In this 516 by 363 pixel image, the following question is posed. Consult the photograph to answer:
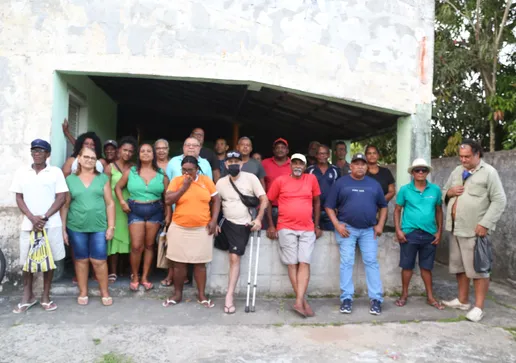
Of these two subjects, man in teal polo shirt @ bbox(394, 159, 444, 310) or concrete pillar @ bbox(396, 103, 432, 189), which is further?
concrete pillar @ bbox(396, 103, 432, 189)

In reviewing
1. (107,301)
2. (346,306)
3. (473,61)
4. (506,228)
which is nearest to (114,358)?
(107,301)

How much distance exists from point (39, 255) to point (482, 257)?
4782 millimetres

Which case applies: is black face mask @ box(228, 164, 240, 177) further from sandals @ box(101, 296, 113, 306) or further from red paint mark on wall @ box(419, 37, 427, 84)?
red paint mark on wall @ box(419, 37, 427, 84)

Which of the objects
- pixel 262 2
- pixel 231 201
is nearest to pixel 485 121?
pixel 262 2

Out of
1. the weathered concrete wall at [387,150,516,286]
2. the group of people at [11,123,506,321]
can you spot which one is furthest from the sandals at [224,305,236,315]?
the weathered concrete wall at [387,150,516,286]

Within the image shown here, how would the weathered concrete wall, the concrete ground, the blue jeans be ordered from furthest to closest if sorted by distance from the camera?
the weathered concrete wall, the blue jeans, the concrete ground

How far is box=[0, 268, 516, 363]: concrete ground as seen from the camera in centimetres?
359

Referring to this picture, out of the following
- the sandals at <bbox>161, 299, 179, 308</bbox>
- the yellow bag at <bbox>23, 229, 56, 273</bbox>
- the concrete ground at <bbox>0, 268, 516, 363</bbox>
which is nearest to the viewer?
the concrete ground at <bbox>0, 268, 516, 363</bbox>

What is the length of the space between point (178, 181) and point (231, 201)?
65cm

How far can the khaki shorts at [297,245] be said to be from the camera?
473 cm

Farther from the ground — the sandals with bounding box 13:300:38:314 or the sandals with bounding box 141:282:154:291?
the sandals with bounding box 141:282:154:291

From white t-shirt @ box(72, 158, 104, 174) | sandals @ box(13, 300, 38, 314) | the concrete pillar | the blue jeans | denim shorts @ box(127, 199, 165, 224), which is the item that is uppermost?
the concrete pillar

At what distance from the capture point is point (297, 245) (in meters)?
4.78

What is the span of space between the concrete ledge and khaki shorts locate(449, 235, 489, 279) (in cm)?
74
